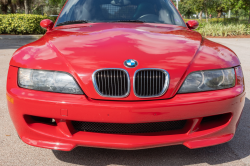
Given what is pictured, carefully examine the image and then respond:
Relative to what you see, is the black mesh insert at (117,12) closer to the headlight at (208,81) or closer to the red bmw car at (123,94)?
the red bmw car at (123,94)

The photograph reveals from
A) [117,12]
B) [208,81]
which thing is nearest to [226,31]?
[117,12]

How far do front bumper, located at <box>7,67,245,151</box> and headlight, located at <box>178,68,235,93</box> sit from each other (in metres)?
0.05

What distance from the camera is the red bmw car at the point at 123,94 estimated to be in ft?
6.27

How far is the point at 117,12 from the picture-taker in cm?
328

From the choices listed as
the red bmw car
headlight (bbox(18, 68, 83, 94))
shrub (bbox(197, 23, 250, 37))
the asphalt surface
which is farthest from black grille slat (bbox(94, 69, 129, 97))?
shrub (bbox(197, 23, 250, 37))

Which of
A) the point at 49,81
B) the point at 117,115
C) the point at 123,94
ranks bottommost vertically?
the point at 117,115

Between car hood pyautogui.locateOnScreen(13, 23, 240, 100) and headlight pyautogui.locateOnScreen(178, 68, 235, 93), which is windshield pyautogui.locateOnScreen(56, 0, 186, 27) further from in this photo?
headlight pyautogui.locateOnScreen(178, 68, 235, 93)

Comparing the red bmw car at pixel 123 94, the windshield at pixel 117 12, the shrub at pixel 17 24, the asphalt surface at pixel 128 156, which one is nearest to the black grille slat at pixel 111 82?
the red bmw car at pixel 123 94

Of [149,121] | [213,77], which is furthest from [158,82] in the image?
[213,77]

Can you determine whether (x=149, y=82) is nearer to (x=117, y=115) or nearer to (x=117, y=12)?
(x=117, y=115)

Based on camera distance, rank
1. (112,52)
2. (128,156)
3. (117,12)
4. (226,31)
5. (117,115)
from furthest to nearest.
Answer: (226,31)
(117,12)
(128,156)
(112,52)
(117,115)

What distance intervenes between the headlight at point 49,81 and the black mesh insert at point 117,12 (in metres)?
1.42

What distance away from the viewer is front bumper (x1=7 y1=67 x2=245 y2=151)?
1878 millimetres

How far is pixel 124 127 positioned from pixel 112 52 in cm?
60
